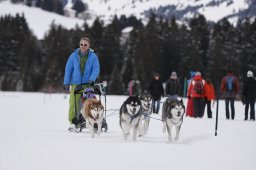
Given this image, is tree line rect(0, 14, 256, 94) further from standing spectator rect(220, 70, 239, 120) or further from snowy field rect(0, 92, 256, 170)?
snowy field rect(0, 92, 256, 170)

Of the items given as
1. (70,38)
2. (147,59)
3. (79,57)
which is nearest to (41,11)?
(70,38)

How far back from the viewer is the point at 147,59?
52531mm

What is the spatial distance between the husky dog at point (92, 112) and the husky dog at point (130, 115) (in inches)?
18.7

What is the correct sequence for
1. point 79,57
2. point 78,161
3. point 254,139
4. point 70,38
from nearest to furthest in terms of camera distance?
point 78,161
point 254,139
point 79,57
point 70,38

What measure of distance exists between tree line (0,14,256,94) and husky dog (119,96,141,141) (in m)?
39.8

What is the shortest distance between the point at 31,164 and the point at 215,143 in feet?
12.6

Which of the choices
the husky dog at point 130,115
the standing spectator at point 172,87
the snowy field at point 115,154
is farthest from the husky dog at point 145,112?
the standing spectator at point 172,87

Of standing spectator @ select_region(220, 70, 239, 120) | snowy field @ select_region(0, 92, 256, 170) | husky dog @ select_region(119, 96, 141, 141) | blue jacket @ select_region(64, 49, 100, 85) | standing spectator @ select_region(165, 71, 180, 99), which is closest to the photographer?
snowy field @ select_region(0, 92, 256, 170)

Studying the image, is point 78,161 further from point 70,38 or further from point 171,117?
point 70,38

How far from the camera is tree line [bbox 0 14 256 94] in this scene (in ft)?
162

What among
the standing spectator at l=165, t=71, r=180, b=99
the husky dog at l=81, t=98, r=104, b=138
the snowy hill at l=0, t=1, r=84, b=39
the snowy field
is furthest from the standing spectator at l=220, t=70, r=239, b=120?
the snowy hill at l=0, t=1, r=84, b=39

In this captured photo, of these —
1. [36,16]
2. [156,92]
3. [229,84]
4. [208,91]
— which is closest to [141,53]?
[156,92]

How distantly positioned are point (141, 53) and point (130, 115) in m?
45.3

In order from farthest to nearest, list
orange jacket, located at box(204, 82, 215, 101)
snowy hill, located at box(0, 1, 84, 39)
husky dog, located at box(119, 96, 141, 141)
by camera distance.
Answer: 1. snowy hill, located at box(0, 1, 84, 39)
2. orange jacket, located at box(204, 82, 215, 101)
3. husky dog, located at box(119, 96, 141, 141)
